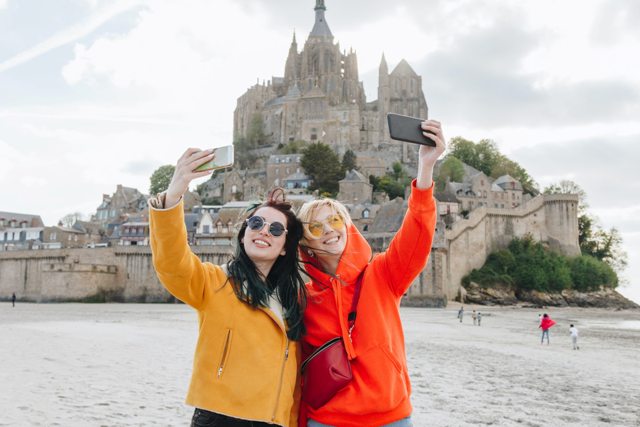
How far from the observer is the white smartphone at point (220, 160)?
3260 mm

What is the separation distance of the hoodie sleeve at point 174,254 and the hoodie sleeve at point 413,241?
3.79 feet

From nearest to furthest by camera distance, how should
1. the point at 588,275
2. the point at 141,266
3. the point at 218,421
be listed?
the point at 218,421 → the point at 141,266 → the point at 588,275

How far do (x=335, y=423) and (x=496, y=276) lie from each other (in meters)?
52.4

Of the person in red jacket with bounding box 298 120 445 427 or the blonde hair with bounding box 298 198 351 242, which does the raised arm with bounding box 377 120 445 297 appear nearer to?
the person in red jacket with bounding box 298 120 445 427

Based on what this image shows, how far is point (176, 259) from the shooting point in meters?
3.28

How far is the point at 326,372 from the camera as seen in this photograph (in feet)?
10.9

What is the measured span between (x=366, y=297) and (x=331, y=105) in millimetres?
98094

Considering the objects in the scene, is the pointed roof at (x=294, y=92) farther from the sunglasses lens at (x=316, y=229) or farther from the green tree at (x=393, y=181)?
the sunglasses lens at (x=316, y=229)

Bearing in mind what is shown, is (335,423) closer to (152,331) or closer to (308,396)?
(308,396)

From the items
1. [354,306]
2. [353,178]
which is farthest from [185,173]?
[353,178]

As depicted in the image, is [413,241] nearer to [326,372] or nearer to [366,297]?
[366,297]

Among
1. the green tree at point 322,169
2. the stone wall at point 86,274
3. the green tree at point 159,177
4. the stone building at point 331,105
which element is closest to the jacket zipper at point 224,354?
the stone wall at point 86,274

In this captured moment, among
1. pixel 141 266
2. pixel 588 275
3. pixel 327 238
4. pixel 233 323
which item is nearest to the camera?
pixel 233 323

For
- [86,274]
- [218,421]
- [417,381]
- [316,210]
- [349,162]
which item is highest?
[349,162]
